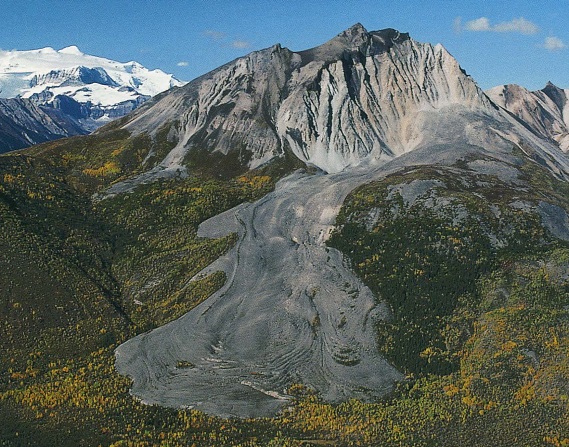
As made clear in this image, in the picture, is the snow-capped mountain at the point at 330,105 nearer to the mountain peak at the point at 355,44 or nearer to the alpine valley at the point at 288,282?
the mountain peak at the point at 355,44

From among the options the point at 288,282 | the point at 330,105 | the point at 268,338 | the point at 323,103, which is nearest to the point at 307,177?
the point at 330,105

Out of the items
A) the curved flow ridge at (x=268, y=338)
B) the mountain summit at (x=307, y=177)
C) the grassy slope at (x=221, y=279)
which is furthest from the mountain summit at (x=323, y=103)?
the curved flow ridge at (x=268, y=338)

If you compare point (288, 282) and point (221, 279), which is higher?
point (288, 282)

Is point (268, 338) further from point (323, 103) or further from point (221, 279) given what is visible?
point (323, 103)

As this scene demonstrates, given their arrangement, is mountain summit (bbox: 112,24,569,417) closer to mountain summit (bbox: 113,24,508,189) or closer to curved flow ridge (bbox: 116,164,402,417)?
curved flow ridge (bbox: 116,164,402,417)

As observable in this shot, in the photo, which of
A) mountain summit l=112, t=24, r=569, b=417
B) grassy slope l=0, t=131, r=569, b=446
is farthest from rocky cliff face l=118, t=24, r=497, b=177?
grassy slope l=0, t=131, r=569, b=446

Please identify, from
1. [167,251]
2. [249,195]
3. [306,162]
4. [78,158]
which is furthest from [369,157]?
[78,158]
